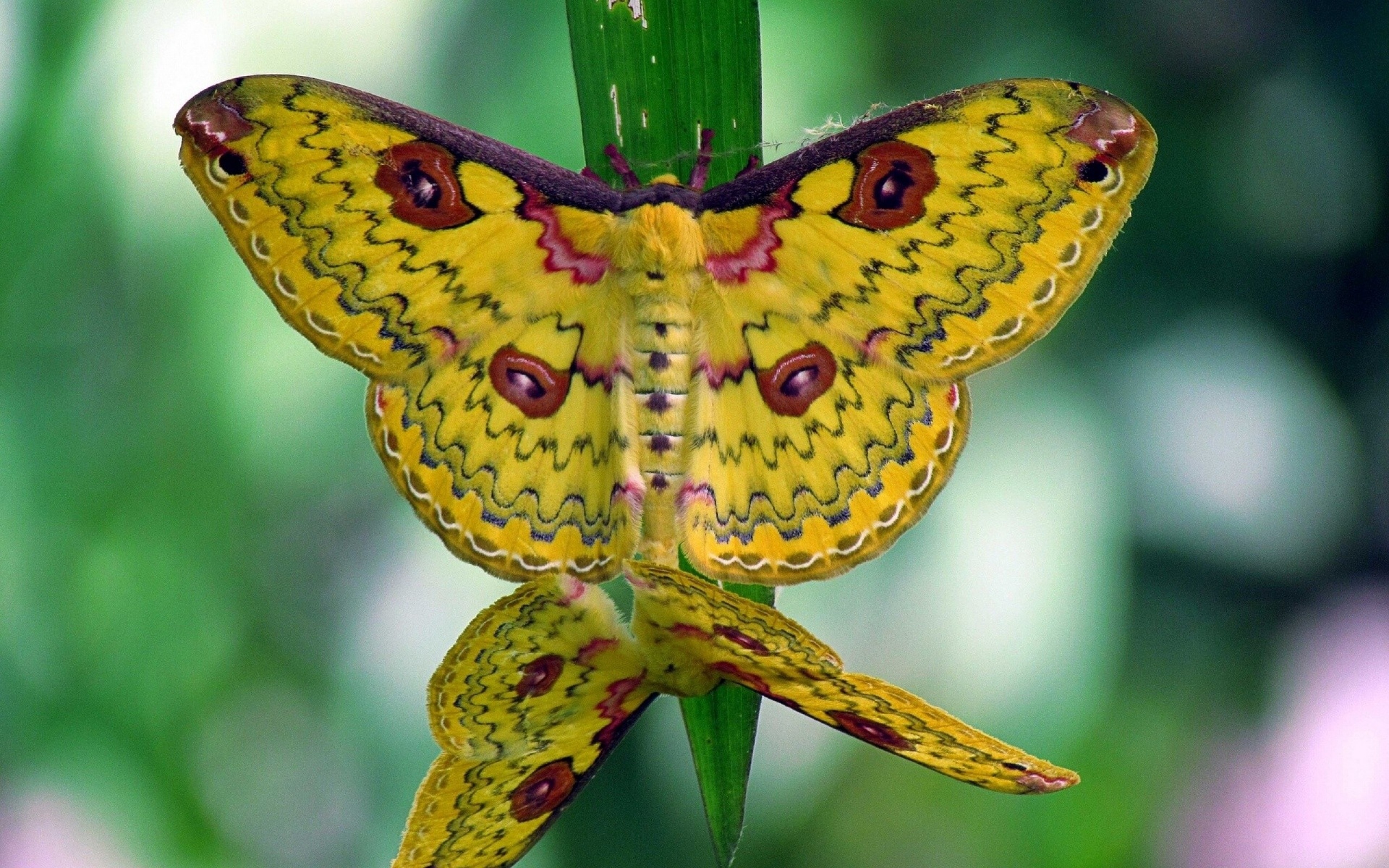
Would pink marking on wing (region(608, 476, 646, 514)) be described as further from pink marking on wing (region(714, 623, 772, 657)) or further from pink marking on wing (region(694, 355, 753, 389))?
pink marking on wing (region(714, 623, 772, 657))

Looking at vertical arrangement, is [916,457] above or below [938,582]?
above

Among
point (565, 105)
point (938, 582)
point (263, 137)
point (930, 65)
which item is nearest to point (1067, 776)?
point (263, 137)

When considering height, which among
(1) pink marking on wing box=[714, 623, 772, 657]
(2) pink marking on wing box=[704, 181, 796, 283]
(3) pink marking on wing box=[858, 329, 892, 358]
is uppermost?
(2) pink marking on wing box=[704, 181, 796, 283]

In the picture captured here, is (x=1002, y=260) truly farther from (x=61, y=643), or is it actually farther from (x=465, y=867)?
(x=61, y=643)

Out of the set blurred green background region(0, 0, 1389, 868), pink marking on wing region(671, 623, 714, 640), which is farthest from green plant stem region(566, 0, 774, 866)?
blurred green background region(0, 0, 1389, 868)

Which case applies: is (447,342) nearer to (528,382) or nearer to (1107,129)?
(528,382)

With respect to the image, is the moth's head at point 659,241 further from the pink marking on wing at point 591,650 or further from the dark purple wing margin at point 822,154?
the pink marking on wing at point 591,650
